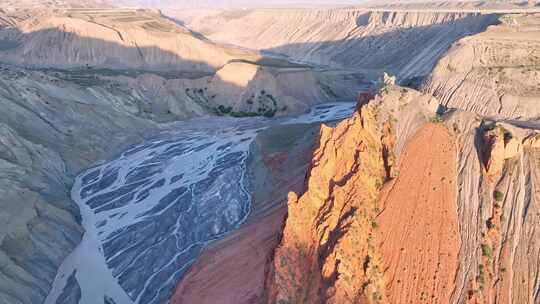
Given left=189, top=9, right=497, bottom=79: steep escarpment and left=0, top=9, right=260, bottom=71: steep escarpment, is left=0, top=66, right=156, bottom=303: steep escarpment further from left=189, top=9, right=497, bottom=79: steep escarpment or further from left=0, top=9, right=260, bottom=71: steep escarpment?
left=189, top=9, right=497, bottom=79: steep escarpment

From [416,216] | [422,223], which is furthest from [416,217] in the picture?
[422,223]

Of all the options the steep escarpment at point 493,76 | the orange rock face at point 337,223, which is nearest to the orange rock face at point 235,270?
the orange rock face at point 337,223

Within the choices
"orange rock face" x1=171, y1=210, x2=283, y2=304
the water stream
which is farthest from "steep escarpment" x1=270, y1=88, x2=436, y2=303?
the water stream

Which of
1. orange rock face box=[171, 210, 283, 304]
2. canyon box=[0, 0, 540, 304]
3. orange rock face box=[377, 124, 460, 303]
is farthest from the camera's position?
orange rock face box=[171, 210, 283, 304]

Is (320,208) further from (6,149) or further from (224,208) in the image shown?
(6,149)

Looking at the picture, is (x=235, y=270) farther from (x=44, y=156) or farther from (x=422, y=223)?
(x=44, y=156)
